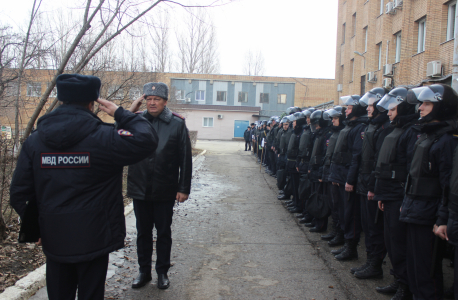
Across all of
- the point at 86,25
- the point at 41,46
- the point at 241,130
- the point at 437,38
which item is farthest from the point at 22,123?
the point at 241,130

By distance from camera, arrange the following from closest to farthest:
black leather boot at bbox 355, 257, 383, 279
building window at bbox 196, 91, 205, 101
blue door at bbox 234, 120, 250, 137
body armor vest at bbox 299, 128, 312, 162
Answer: black leather boot at bbox 355, 257, 383, 279, body armor vest at bbox 299, 128, 312, 162, blue door at bbox 234, 120, 250, 137, building window at bbox 196, 91, 205, 101

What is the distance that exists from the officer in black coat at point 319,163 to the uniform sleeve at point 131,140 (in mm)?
4461

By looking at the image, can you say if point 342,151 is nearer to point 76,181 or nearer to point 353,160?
point 353,160

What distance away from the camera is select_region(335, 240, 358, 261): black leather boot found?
5.23 meters

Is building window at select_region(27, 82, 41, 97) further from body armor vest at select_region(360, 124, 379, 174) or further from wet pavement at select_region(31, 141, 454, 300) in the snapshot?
body armor vest at select_region(360, 124, 379, 174)

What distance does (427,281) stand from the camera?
349 cm

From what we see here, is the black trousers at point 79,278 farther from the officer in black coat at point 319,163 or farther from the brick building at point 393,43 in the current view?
the brick building at point 393,43

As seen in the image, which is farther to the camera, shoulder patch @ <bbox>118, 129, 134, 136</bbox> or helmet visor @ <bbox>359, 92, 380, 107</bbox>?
helmet visor @ <bbox>359, 92, 380, 107</bbox>

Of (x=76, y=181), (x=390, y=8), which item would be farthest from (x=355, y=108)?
(x=390, y=8)

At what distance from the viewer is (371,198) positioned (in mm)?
4570

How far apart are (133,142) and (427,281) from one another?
9.63 feet

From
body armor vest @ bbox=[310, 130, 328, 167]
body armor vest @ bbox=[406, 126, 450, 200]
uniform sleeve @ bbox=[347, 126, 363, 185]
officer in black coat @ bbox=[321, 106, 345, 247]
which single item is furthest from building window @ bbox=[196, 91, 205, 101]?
body armor vest @ bbox=[406, 126, 450, 200]

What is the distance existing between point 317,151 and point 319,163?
266mm

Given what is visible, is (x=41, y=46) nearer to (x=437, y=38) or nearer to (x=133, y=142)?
(x=133, y=142)
